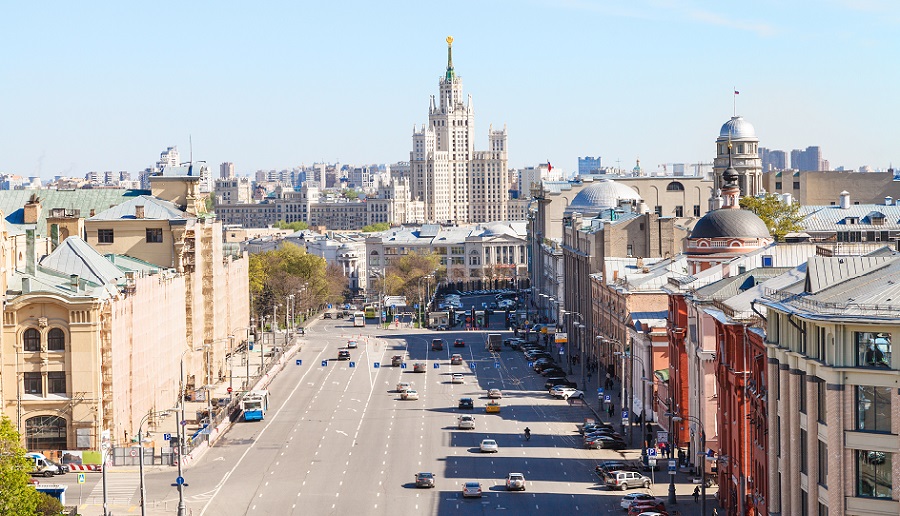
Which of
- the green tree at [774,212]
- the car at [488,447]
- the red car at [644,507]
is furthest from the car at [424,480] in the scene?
the green tree at [774,212]

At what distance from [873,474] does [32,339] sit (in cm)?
5844

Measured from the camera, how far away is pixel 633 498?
80.7 meters

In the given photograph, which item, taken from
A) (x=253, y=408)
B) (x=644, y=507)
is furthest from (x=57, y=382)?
(x=644, y=507)

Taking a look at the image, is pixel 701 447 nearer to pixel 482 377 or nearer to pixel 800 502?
pixel 800 502

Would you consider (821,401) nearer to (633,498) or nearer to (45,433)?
(633,498)

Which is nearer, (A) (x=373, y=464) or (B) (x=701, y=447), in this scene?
(B) (x=701, y=447)

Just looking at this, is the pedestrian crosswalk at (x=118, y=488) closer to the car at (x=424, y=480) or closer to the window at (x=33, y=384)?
the window at (x=33, y=384)

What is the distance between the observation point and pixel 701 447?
8969 centimetres

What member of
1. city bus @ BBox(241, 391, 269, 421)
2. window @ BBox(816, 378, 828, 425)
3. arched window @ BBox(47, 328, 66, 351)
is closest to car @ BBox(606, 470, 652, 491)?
window @ BBox(816, 378, 828, 425)

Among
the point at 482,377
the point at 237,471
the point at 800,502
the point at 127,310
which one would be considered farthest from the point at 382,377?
the point at 800,502

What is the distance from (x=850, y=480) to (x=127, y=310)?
6208 centimetres

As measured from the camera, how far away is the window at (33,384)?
98875mm

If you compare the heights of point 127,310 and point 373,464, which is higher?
point 127,310

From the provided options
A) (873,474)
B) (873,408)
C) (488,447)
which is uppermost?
(873,408)
